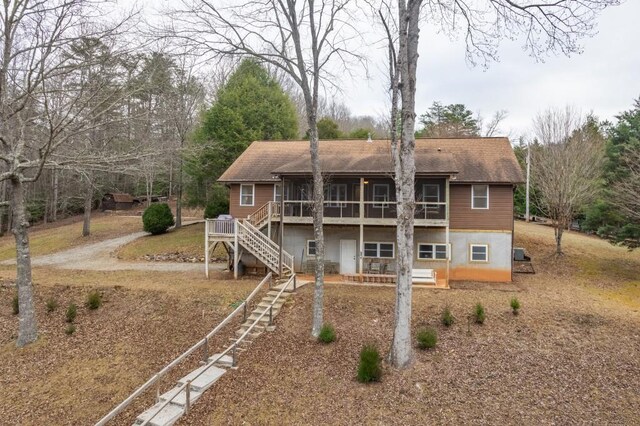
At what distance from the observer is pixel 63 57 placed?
1055 cm

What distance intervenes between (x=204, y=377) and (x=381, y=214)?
1139cm

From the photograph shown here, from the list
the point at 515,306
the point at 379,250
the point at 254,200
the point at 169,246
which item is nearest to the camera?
the point at 515,306

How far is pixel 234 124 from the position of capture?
27.3 metres

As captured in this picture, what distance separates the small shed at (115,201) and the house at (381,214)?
98.3ft

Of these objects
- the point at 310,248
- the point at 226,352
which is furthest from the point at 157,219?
the point at 226,352

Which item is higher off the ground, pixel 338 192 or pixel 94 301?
pixel 338 192

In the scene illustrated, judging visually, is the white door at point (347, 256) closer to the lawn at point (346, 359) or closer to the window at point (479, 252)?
the lawn at point (346, 359)

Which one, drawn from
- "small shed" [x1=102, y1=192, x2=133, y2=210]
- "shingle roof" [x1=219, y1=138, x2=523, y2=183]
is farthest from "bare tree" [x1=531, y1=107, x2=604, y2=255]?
"small shed" [x1=102, y1=192, x2=133, y2=210]

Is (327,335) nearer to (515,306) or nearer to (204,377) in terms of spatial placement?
(204,377)

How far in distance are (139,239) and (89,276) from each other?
10.1m

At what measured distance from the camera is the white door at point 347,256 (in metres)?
18.4

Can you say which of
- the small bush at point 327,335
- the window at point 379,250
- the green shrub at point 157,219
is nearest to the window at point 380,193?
the window at point 379,250

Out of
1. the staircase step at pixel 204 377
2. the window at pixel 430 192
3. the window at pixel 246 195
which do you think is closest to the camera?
the staircase step at pixel 204 377

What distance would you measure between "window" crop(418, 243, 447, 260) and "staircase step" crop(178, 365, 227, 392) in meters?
11.1
